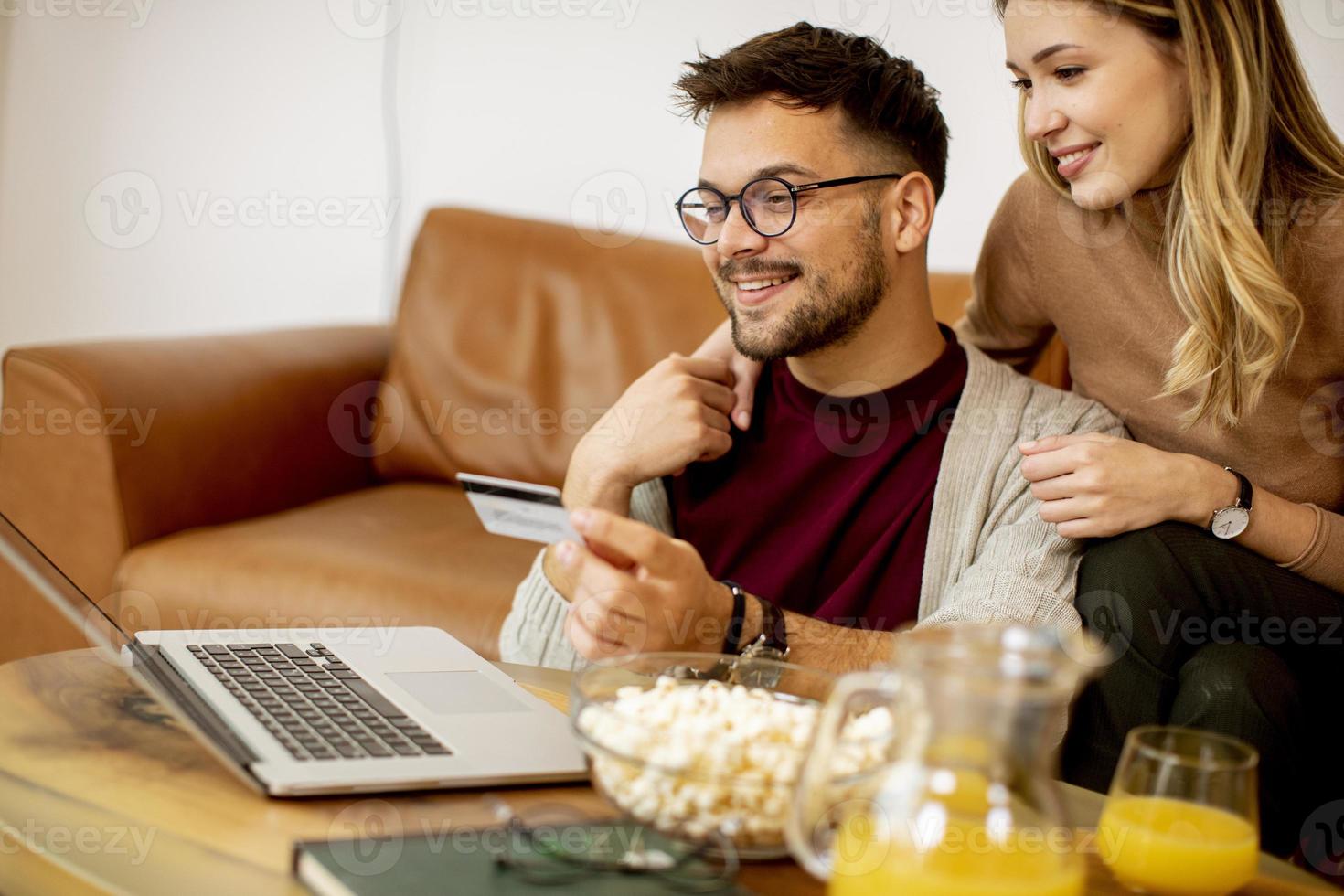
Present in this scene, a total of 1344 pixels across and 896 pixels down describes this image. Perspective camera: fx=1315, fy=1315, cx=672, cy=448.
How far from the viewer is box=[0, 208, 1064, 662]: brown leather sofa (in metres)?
1.92

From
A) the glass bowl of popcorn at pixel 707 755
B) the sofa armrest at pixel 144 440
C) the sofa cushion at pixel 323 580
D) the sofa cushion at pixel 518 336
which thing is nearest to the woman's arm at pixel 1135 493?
the glass bowl of popcorn at pixel 707 755

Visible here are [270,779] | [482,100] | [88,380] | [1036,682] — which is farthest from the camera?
[482,100]

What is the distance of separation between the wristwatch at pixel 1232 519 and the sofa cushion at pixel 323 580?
931 mm

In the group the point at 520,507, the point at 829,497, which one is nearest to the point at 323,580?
the point at 520,507

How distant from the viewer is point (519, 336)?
2.33 m

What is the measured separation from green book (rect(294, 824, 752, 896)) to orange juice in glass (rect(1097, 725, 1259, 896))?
25 cm

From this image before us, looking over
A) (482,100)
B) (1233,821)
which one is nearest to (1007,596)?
(1233,821)

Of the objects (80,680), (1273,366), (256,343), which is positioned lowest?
(80,680)

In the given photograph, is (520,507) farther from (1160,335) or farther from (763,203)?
(1160,335)

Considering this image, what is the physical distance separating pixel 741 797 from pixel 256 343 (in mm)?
1681

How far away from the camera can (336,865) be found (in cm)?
73

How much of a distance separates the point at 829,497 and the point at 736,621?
351 millimetres

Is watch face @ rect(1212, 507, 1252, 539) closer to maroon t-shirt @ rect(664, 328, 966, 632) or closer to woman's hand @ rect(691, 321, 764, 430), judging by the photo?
maroon t-shirt @ rect(664, 328, 966, 632)

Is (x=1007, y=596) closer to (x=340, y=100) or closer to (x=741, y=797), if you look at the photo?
(x=741, y=797)
